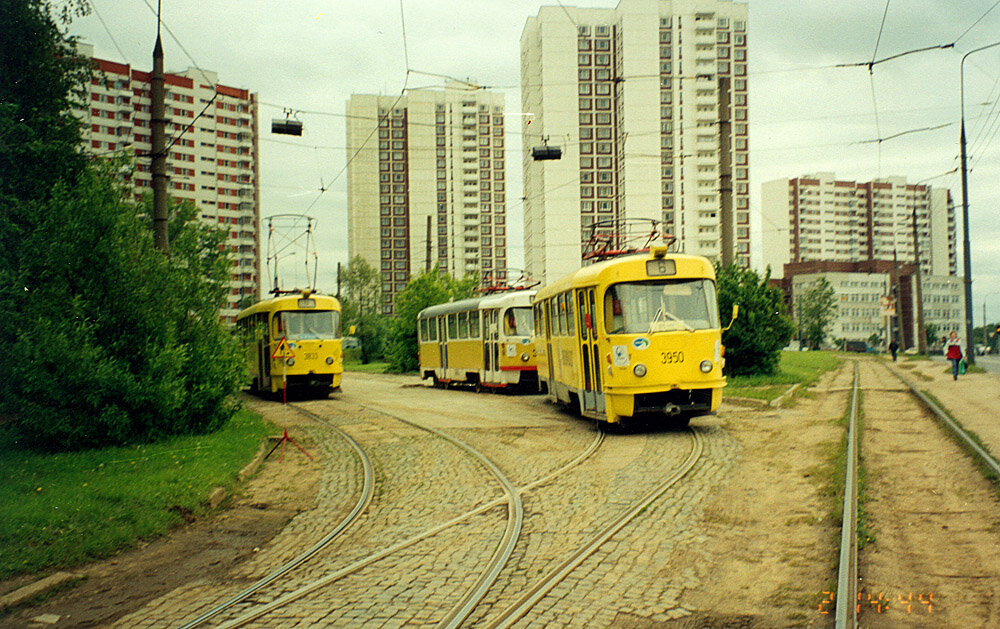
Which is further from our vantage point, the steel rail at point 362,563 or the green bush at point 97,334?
the green bush at point 97,334

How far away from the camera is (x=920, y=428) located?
43.5 ft

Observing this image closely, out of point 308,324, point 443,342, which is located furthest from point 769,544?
point 443,342

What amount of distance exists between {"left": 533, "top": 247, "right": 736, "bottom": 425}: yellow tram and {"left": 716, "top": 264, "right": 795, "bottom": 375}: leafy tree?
13.0 meters

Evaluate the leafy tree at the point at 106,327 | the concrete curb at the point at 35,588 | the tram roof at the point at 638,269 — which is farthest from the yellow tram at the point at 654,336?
the concrete curb at the point at 35,588

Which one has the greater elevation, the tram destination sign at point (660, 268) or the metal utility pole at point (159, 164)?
the metal utility pole at point (159, 164)

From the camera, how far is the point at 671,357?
13.0m

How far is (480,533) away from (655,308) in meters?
6.78

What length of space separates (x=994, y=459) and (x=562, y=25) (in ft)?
254

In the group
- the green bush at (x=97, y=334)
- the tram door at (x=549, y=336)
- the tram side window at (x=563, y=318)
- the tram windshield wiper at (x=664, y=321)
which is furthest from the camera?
the tram door at (x=549, y=336)

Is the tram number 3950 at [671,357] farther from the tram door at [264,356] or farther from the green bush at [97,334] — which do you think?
the tram door at [264,356]

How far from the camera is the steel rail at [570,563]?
5074mm

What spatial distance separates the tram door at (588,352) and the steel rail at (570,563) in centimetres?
409

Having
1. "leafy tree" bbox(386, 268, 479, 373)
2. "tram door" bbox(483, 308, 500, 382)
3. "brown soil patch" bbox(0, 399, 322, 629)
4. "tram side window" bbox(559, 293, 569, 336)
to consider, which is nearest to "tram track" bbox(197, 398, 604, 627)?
"brown soil patch" bbox(0, 399, 322, 629)

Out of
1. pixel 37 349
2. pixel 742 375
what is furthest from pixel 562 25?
pixel 37 349
